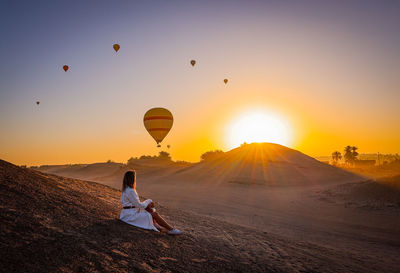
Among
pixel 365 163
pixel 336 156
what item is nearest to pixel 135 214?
pixel 365 163

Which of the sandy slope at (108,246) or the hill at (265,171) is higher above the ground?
the hill at (265,171)

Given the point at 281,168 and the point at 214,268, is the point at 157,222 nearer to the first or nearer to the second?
the point at 214,268

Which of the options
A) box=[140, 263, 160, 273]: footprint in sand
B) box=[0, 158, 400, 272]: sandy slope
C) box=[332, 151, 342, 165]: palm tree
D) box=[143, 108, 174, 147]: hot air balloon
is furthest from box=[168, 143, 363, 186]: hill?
box=[332, 151, 342, 165]: palm tree

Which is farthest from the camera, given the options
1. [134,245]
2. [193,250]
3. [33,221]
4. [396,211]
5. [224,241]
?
[396,211]

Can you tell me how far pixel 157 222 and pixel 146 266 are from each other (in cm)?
213

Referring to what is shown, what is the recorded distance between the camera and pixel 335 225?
14.1m

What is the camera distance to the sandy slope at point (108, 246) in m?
4.60

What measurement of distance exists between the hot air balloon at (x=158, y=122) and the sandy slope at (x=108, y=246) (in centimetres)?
1653

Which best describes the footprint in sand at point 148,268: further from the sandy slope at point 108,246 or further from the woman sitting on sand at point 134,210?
the woman sitting on sand at point 134,210

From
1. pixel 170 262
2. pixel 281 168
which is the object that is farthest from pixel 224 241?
pixel 281 168

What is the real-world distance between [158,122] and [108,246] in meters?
19.6

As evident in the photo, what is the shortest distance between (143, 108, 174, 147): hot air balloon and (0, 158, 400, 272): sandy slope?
16532 millimetres

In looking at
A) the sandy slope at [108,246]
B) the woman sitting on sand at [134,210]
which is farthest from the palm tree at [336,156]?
the woman sitting on sand at [134,210]

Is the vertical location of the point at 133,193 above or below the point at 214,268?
above
